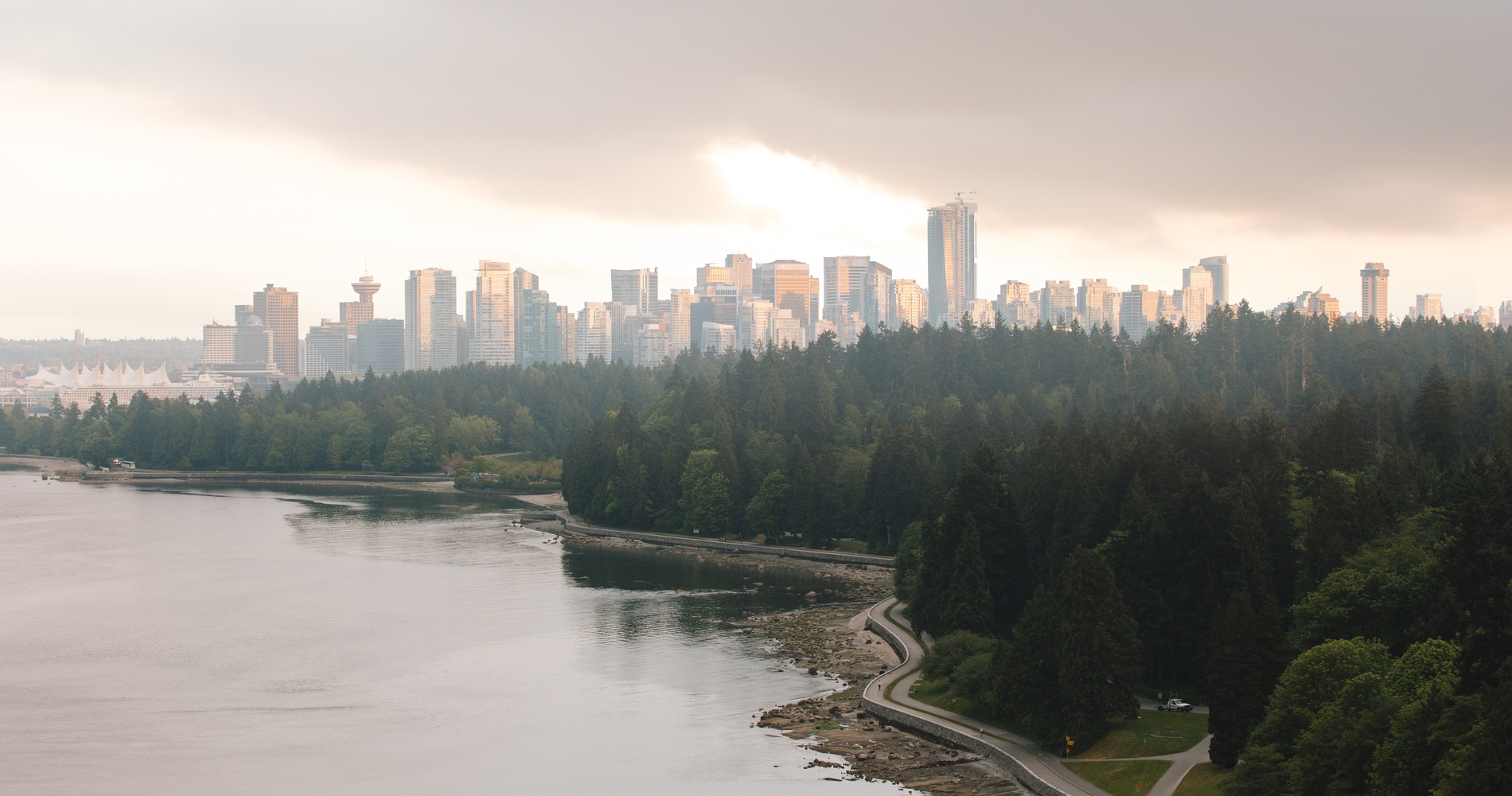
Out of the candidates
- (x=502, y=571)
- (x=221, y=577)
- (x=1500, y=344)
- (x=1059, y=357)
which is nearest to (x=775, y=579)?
(x=502, y=571)

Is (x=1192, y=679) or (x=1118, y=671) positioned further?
(x=1192, y=679)

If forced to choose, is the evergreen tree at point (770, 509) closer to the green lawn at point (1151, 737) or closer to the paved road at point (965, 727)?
the paved road at point (965, 727)

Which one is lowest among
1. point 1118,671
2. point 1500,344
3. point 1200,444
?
point 1118,671

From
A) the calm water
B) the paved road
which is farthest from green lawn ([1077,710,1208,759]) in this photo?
the calm water

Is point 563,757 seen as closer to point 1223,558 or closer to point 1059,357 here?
point 1223,558

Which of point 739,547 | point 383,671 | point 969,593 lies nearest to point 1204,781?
point 969,593

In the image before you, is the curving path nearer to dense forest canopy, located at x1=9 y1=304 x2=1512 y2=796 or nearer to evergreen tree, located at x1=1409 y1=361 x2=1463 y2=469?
dense forest canopy, located at x1=9 y1=304 x2=1512 y2=796
